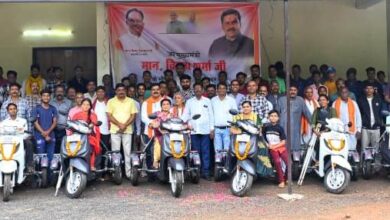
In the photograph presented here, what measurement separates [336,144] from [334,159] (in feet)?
0.80

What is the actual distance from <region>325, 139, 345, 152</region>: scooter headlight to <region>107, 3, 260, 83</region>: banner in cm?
308

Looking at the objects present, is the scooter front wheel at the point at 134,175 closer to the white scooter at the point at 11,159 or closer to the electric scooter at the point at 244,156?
the electric scooter at the point at 244,156

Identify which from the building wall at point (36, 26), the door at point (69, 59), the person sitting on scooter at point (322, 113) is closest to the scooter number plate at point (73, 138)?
the person sitting on scooter at point (322, 113)

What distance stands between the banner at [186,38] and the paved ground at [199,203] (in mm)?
2827

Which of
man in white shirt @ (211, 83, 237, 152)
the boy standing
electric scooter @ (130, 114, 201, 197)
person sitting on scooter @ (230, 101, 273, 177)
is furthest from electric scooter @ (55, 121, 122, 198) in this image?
the boy standing

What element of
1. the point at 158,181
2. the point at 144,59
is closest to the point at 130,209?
the point at 158,181

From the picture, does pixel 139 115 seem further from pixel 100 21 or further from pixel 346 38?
pixel 346 38

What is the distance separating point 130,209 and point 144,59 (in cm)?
416

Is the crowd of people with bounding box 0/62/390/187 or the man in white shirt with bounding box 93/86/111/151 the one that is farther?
the man in white shirt with bounding box 93/86/111/151

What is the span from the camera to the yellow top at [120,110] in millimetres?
9016

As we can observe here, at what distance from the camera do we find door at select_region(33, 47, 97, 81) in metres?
12.8

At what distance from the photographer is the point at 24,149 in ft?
27.4

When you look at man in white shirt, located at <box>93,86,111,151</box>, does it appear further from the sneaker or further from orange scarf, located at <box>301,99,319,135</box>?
orange scarf, located at <box>301,99,319,135</box>

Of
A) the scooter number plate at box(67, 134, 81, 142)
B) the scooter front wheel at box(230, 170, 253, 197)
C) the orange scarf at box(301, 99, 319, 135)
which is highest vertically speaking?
the orange scarf at box(301, 99, 319, 135)
